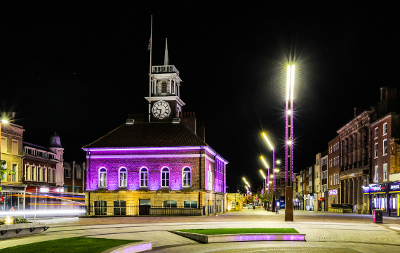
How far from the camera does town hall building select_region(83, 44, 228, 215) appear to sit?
176 feet

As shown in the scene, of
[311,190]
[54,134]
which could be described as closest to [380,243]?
[54,134]

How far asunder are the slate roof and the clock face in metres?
→ 3.38

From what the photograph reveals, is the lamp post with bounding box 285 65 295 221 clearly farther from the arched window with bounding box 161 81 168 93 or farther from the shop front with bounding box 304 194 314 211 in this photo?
the shop front with bounding box 304 194 314 211

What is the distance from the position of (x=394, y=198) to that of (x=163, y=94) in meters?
31.7

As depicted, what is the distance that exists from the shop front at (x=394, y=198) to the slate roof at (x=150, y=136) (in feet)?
71.4

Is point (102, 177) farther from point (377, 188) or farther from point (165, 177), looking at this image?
point (377, 188)

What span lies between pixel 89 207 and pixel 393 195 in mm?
34839

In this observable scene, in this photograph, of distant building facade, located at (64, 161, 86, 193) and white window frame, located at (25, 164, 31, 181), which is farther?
distant building facade, located at (64, 161, 86, 193)

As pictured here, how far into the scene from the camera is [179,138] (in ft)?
185

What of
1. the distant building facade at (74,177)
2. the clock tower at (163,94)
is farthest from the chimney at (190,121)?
the distant building facade at (74,177)

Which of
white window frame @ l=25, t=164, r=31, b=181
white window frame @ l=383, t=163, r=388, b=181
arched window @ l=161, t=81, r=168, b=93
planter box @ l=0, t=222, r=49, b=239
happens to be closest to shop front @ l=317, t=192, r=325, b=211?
white window frame @ l=383, t=163, r=388, b=181

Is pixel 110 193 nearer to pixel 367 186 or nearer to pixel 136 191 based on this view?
pixel 136 191

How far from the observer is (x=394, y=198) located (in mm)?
53125

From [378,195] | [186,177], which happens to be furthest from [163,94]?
[378,195]
